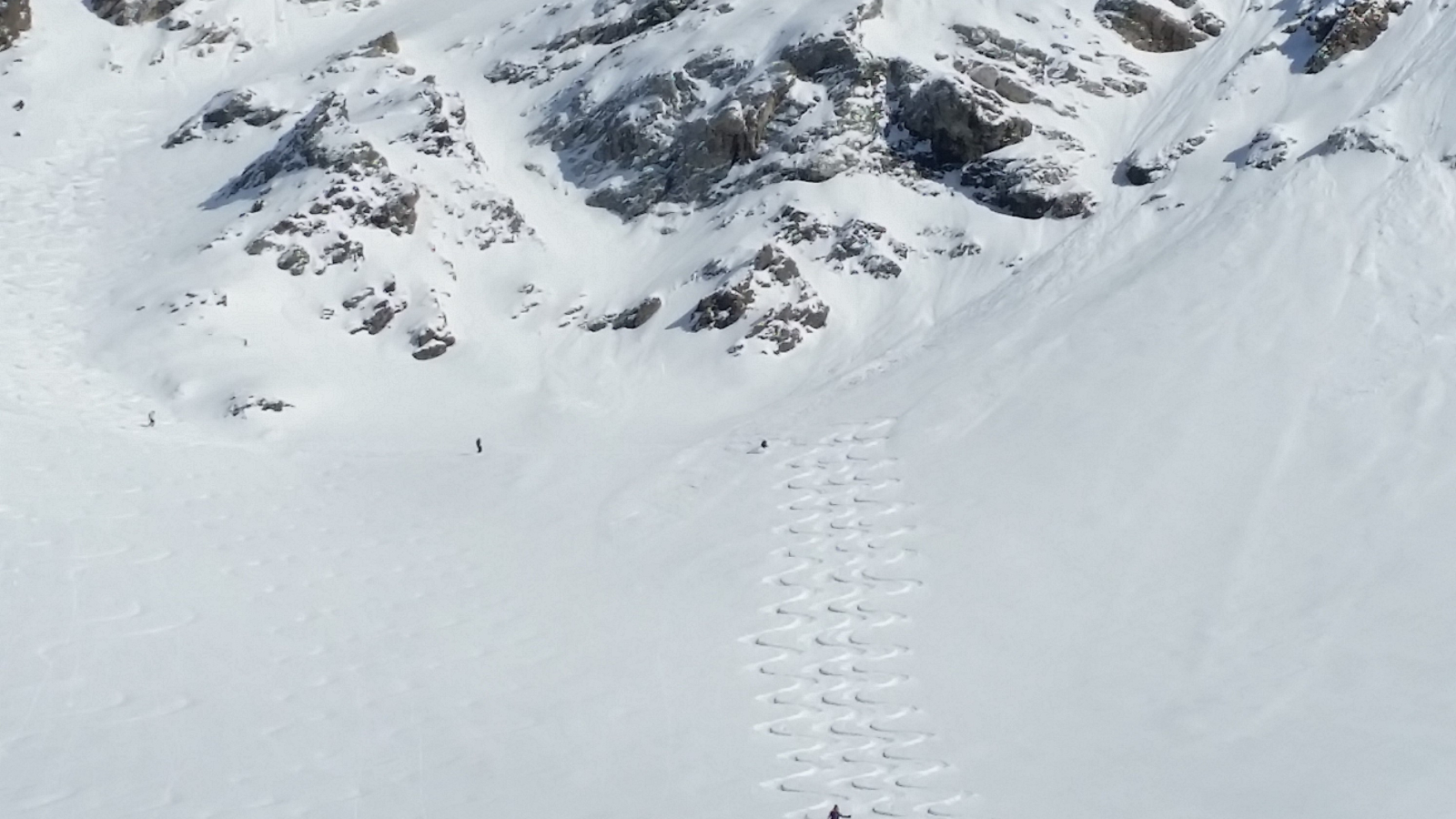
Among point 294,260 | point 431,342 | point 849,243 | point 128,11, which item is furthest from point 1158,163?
point 128,11

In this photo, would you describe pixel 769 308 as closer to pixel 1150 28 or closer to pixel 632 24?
pixel 632 24

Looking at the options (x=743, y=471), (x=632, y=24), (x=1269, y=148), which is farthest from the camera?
(x=632, y=24)

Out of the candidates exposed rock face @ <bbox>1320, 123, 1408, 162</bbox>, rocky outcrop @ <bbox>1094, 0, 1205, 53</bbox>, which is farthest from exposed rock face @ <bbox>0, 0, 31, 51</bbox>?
exposed rock face @ <bbox>1320, 123, 1408, 162</bbox>

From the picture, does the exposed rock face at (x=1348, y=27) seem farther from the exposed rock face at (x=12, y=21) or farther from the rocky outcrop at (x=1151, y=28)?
the exposed rock face at (x=12, y=21)

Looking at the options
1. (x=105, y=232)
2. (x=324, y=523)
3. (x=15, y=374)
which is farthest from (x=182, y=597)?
(x=105, y=232)

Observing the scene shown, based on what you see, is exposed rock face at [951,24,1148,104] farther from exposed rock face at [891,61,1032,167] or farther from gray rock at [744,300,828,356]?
gray rock at [744,300,828,356]

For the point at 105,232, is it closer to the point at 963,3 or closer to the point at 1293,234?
the point at 963,3
